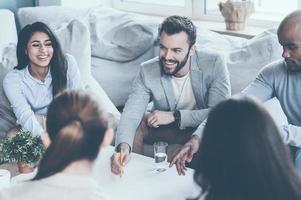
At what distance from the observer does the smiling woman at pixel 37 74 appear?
2855mm

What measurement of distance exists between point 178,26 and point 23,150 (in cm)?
101

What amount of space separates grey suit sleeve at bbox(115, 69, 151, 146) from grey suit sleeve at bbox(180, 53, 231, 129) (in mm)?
207

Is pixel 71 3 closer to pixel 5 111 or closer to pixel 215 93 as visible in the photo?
pixel 5 111

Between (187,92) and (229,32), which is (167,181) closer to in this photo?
→ (187,92)

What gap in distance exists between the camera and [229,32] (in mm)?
3455

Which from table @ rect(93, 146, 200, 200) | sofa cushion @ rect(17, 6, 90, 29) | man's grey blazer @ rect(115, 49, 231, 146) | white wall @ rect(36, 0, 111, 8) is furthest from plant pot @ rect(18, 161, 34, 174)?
white wall @ rect(36, 0, 111, 8)

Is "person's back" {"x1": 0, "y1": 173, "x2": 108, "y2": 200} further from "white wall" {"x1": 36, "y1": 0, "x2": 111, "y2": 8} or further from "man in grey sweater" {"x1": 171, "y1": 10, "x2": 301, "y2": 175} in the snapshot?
"white wall" {"x1": 36, "y1": 0, "x2": 111, "y2": 8}

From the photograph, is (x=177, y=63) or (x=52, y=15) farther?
(x=52, y=15)

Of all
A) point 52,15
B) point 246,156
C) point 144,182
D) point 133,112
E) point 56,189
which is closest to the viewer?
point 246,156

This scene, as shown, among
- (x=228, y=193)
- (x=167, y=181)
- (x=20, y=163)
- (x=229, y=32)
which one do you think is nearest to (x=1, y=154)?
(x=20, y=163)

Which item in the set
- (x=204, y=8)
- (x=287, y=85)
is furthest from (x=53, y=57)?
(x=204, y=8)

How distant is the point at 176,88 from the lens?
9.25 ft

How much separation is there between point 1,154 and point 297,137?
124 cm

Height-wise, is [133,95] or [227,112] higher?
[227,112]
